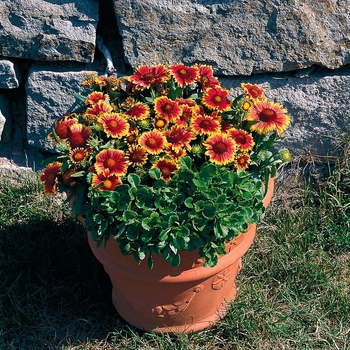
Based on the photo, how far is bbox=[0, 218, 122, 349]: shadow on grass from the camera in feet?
7.82

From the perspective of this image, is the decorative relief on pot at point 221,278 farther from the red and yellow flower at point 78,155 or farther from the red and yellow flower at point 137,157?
the red and yellow flower at point 78,155

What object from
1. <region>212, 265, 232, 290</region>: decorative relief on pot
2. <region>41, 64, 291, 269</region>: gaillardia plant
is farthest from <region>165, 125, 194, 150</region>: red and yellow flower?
<region>212, 265, 232, 290</region>: decorative relief on pot

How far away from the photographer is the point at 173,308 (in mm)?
2209

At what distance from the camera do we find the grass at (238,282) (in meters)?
2.33

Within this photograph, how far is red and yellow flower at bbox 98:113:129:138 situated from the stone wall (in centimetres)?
60

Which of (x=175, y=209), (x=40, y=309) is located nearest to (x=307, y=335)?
(x=175, y=209)

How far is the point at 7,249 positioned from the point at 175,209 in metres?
1.02

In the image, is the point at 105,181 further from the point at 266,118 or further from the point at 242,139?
the point at 266,118

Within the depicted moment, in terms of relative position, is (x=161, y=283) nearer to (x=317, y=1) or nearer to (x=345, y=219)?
(x=345, y=219)

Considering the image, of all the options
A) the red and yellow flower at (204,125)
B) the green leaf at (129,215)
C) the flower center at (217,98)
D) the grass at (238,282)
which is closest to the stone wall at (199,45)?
the grass at (238,282)

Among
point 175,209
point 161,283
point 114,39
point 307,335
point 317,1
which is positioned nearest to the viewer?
point 175,209

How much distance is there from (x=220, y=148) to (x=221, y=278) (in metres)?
0.51

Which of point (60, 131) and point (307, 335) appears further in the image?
point (307, 335)

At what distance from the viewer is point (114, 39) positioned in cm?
262
